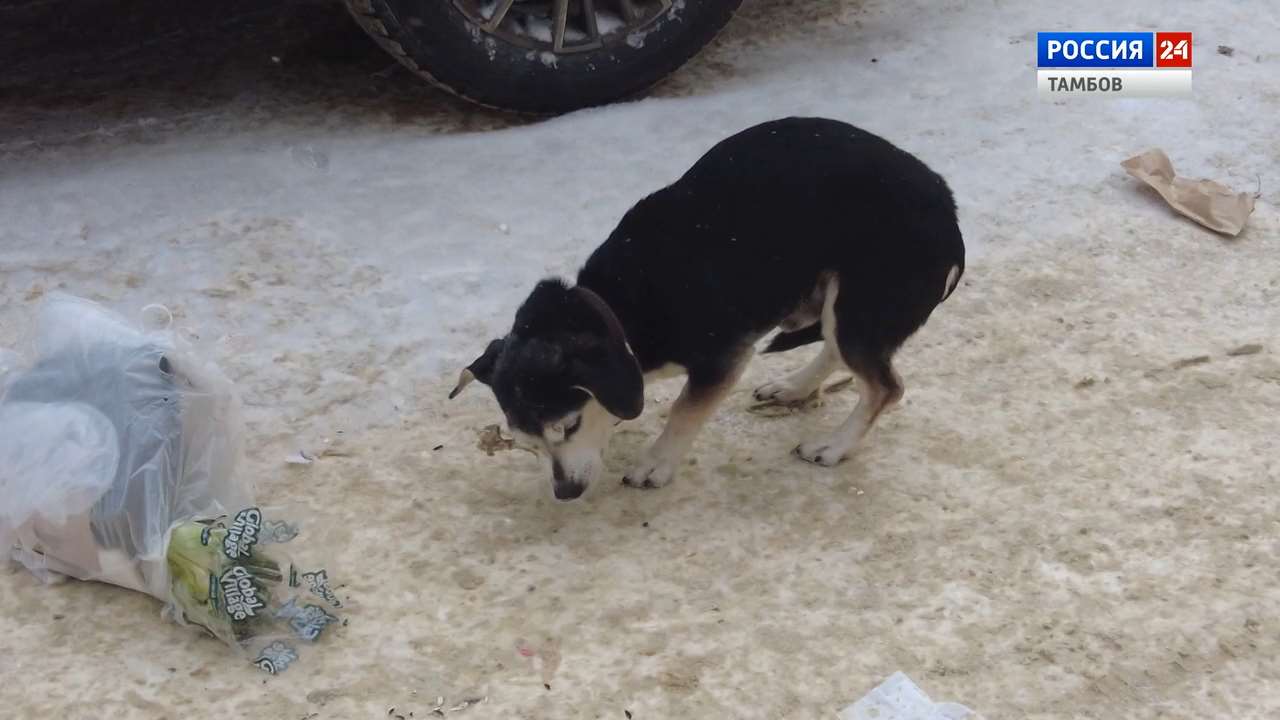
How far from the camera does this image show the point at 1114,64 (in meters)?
6.54

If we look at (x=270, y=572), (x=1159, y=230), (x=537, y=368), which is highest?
(x=537, y=368)

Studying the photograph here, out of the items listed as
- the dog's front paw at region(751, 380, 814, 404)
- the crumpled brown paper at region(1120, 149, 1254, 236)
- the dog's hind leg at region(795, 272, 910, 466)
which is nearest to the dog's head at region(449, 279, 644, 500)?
the dog's hind leg at region(795, 272, 910, 466)

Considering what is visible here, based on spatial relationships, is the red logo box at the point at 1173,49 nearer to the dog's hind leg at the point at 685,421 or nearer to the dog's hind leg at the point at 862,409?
the dog's hind leg at the point at 862,409

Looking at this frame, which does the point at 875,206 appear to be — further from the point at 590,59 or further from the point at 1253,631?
the point at 590,59

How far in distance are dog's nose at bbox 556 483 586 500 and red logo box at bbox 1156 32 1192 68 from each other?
439cm

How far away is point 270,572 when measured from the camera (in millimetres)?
3246

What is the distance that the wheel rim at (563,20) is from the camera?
566 cm

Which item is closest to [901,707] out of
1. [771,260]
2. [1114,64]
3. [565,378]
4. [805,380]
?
[565,378]

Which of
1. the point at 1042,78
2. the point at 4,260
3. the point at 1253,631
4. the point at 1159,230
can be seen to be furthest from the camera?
the point at 1042,78

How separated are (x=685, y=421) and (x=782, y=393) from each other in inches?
23.1

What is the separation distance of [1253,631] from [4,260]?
4.43 meters

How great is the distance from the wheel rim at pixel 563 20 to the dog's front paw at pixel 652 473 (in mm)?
2552

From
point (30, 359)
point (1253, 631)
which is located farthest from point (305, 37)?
point (1253, 631)

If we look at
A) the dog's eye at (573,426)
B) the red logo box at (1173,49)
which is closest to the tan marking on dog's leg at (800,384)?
the dog's eye at (573,426)
